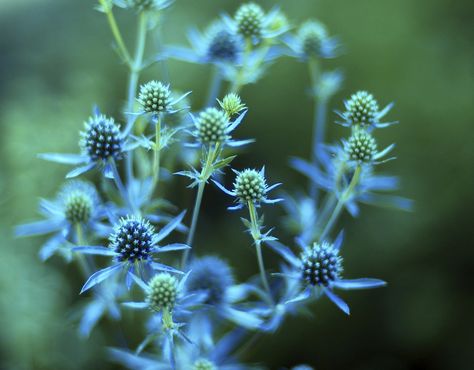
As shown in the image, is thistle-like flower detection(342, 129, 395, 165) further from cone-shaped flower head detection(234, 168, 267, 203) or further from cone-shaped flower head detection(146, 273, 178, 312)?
cone-shaped flower head detection(146, 273, 178, 312)

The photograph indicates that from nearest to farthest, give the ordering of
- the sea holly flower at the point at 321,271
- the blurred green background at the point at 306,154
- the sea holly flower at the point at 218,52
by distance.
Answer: the sea holly flower at the point at 321,271
the sea holly flower at the point at 218,52
the blurred green background at the point at 306,154

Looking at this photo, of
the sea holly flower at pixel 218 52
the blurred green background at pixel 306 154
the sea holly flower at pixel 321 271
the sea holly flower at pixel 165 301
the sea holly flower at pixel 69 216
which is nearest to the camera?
the sea holly flower at pixel 165 301

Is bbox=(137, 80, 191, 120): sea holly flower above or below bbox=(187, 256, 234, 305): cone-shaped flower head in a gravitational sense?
above

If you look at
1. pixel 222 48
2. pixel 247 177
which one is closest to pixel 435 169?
pixel 222 48

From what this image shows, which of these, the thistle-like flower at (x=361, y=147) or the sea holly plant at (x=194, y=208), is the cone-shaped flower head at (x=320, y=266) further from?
the thistle-like flower at (x=361, y=147)

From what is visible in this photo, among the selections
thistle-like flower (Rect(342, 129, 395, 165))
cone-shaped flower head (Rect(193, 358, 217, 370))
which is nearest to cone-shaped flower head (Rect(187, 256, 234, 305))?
cone-shaped flower head (Rect(193, 358, 217, 370))

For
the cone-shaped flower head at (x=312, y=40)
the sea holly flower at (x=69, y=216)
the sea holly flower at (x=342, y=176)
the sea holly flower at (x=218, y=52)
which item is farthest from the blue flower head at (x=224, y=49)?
the sea holly flower at (x=69, y=216)

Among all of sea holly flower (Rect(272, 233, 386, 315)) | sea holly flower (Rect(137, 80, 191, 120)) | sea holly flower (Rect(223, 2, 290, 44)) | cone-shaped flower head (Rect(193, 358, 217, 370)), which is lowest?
cone-shaped flower head (Rect(193, 358, 217, 370))

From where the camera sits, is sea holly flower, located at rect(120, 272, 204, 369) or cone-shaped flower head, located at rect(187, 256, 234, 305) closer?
sea holly flower, located at rect(120, 272, 204, 369)

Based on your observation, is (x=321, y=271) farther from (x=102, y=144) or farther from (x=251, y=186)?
(x=102, y=144)
